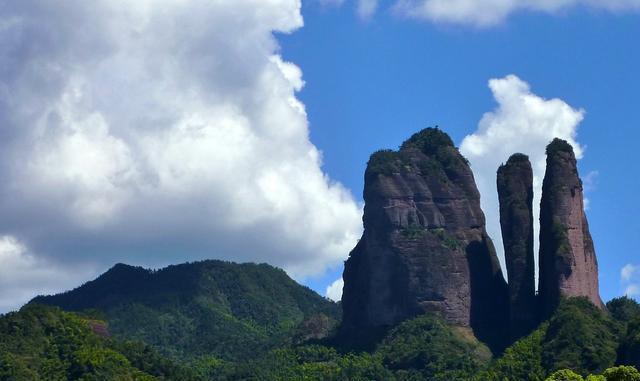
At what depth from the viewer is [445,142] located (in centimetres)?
17350

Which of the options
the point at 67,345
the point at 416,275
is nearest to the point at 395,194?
the point at 416,275

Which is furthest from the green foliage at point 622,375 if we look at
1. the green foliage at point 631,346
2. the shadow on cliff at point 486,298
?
the shadow on cliff at point 486,298

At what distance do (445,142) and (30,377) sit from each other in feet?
221

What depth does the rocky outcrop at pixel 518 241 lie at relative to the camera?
159 m

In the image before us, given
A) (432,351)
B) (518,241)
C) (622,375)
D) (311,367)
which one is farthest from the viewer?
(311,367)

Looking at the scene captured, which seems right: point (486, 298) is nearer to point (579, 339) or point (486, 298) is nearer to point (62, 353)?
point (579, 339)

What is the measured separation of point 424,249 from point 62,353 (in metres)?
47.5

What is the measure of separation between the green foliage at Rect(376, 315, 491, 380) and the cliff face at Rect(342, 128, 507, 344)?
2266 mm

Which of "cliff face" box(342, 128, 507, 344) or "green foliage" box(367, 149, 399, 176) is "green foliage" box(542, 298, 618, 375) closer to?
"cliff face" box(342, 128, 507, 344)

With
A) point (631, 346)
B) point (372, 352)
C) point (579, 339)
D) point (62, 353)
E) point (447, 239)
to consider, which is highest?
Result: point (447, 239)

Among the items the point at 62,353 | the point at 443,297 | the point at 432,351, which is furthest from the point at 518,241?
the point at 62,353

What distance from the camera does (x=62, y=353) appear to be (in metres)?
137

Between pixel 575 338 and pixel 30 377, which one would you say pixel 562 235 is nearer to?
pixel 575 338

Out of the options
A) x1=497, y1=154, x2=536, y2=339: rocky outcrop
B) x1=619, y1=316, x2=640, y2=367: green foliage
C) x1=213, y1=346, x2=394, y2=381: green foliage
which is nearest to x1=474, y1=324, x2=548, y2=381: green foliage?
x1=497, y1=154, x2=536, y2=339: rocky outcrop
